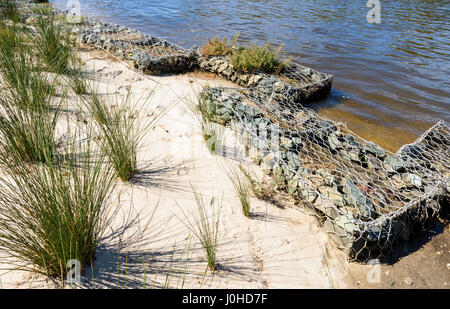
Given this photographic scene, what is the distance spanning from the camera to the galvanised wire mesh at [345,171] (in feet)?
8.77

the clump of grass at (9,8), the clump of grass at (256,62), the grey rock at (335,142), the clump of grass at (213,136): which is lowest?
the grey rock at (335,142)

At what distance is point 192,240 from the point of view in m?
2.50

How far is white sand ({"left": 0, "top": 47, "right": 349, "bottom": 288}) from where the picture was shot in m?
2.18

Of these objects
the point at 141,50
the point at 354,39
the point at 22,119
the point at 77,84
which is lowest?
the point at 22,119

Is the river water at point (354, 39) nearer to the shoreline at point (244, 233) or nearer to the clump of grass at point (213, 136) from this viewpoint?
the clump of grass at point (213, 136)

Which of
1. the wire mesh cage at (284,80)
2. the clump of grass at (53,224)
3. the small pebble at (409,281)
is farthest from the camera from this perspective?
the wire mesh cage at (284,80)

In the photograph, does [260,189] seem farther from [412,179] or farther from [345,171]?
[412,179]

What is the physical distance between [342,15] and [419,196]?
1272 cm

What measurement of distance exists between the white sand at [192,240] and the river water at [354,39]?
10.3 ft

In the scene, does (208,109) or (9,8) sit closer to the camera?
(208,109)

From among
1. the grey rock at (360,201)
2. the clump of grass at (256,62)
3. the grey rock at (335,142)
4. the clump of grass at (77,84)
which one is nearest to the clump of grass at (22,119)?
the clump of grass at (77,84)

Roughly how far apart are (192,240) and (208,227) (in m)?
0.32

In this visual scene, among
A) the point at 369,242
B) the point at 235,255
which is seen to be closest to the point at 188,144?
Result: the point at 235,255

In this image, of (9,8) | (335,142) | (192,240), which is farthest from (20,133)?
(9,8)
